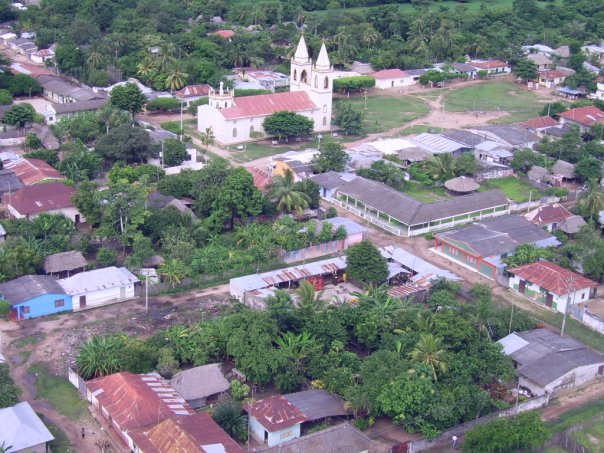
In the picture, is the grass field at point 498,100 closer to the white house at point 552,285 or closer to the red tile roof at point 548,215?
the red tile roof at point 548,215

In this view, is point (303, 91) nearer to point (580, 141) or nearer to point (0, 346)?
point (580, 141)

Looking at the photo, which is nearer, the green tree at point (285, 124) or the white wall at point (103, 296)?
the white wall at point (103, 296)

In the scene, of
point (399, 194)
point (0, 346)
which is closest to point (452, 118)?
point (399, 194)

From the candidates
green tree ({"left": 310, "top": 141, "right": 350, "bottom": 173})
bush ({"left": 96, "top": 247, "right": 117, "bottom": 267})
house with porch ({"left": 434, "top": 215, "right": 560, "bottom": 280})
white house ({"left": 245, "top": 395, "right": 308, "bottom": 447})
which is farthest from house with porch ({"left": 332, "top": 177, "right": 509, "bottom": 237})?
white house ({"left": 245, "top": 395, "right": 308, "bottom": 447})

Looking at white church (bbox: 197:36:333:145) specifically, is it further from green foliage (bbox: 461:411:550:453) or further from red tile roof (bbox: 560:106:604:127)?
green foliage (bbox: 461:411:550:453)

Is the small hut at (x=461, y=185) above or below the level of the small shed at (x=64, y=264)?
above

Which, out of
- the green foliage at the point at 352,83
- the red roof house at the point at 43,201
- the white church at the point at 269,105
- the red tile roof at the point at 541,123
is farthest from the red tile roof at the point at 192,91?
the red tile roof at the point at 541,123

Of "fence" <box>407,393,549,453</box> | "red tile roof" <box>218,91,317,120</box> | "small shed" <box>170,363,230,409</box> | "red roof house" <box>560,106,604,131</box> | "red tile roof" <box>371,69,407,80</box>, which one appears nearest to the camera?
"fence" <box>407,393,549,453</box>
